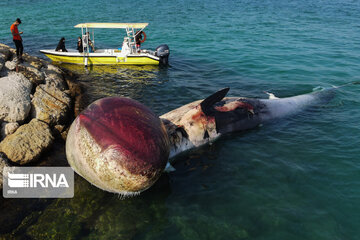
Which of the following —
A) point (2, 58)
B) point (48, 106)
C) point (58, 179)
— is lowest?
point (58, 179)

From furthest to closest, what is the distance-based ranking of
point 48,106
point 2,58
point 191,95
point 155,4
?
point 155,4, point 191,95, point 2,58, point 48,106

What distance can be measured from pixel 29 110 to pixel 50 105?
66 centimetres

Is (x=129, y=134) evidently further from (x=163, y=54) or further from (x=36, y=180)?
(x=163, y=54)

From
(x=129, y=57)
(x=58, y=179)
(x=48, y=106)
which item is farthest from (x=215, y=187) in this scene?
(x=129, y=57)

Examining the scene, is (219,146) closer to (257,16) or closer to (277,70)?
(277,70)

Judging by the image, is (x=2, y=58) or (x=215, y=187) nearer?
(x=215, y=187)

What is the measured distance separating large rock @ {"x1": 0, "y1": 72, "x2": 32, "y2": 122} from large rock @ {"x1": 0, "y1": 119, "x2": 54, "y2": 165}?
474 mm

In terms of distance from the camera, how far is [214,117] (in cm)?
845

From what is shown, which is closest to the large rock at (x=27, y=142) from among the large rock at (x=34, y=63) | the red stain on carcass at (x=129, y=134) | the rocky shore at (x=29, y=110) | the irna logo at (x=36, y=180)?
the rocky shore at (x=29, y=110)

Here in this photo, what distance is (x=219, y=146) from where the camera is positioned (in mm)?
8508

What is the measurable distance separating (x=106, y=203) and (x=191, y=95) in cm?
708

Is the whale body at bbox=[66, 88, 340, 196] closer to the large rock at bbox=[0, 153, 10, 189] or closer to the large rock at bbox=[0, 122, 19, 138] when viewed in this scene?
the large rock at bbox=[0, 153, 10, 189]

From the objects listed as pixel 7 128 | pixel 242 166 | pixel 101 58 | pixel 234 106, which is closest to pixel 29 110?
pixel 7 128

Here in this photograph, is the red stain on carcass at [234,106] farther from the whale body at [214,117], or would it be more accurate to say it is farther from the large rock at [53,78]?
the large rock at [53,78]
